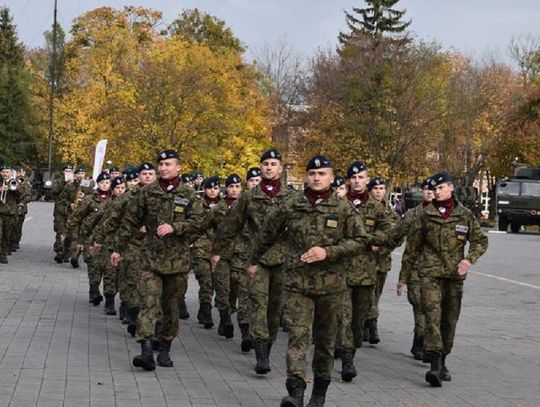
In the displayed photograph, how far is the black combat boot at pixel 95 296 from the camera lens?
48.4ft

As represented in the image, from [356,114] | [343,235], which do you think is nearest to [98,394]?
[343,235]

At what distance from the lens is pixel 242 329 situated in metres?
11.3

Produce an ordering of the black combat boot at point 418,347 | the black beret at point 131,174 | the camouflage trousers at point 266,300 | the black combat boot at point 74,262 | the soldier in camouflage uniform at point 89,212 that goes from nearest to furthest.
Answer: the camouflage trousers at point 266,300 → the black combat boot at point 418,347 → the black beret at point 131,174 → the soldier in camouflage uniform at point 89,212 → the black combat boot at point 74,262

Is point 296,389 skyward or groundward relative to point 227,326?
skyward

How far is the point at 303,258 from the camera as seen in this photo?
7598 mm

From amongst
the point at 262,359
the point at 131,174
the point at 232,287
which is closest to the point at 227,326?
the point at 232,287

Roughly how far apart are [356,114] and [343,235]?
2157 inches

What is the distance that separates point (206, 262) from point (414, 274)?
128 inches

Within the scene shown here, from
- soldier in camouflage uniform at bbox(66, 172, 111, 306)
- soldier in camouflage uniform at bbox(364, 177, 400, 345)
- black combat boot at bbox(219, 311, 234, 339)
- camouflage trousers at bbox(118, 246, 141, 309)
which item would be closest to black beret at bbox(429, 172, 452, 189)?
soldier in camouflage uniform at bbox(364, 177, 400, 345)

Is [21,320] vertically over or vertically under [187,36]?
under

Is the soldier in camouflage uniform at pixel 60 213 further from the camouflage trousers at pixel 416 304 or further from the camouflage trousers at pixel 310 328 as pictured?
the camouflage trousers at pixel 310 328

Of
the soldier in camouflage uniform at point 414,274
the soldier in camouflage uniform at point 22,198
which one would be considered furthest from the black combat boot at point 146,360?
the soldier in camouflage uniform at point 22,198

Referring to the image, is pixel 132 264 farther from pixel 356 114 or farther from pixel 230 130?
pixel 356 114

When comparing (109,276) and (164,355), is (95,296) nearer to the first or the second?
(109,276)
